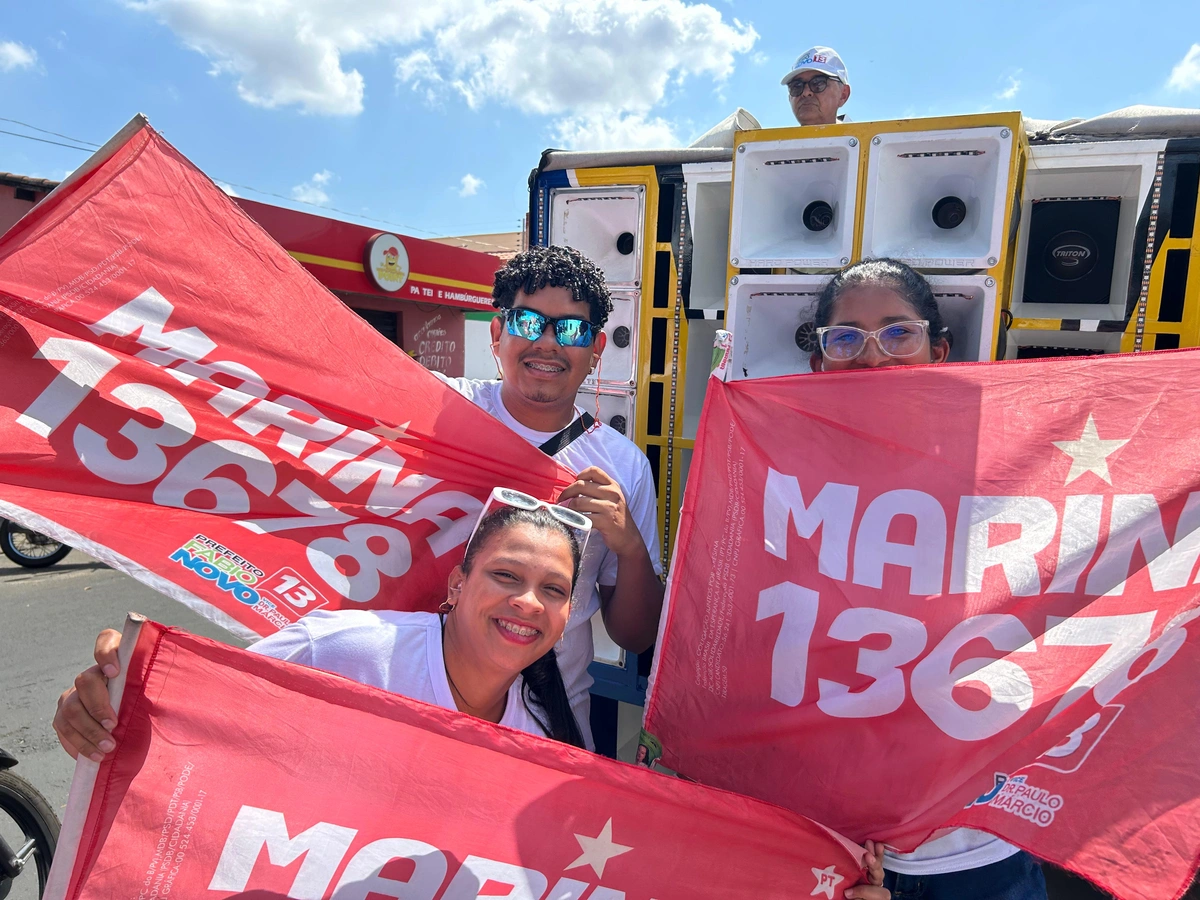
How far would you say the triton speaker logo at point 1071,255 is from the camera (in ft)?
9.71

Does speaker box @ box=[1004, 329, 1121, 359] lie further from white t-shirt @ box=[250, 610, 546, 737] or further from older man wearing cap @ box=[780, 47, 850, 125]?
white t-shirt @ box=[250, 610, 546, 737]

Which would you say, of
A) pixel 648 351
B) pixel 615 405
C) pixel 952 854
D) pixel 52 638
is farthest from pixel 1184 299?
pixel 52 638

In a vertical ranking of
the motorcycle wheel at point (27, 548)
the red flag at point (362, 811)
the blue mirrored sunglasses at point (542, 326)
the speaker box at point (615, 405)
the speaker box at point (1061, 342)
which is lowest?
the motorcycle wheel at point (27, 548)

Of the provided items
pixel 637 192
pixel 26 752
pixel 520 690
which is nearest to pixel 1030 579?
pixel 520 690

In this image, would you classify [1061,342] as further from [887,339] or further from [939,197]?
[887,339]

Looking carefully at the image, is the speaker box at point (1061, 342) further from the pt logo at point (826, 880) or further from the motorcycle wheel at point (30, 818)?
the motorcycle wheel at point (30, 818)

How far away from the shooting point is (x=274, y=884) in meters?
1.38

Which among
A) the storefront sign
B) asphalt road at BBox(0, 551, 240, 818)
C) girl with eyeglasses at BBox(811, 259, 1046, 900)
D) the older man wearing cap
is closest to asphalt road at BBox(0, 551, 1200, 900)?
asphalt road at BBox(0, 551, 240, 818)

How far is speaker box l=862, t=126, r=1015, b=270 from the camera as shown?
7.68 ft

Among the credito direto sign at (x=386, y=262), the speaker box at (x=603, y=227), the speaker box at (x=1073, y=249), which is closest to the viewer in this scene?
the speaker box at (x=1073, y=249)

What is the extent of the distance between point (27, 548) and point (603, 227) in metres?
6.45

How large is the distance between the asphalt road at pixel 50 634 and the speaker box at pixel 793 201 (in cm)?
391

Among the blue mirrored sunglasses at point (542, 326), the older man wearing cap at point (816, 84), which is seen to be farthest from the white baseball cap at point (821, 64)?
the blue mirrored sunglasses at point (542, 326)

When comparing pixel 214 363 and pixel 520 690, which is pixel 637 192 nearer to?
pixel 214 363
